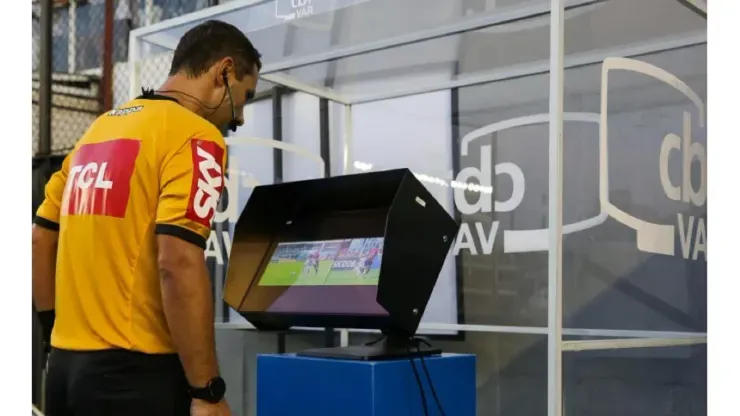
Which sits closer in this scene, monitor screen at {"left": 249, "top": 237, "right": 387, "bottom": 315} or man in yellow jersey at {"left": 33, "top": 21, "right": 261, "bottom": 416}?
man in yellow jersey at {"left": 33, "top": 21, "right": 261, "bottom": 416}

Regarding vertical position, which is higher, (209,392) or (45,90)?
(45,90)

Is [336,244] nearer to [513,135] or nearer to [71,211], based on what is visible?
[71,211]

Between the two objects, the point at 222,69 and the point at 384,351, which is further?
the point at 222,69

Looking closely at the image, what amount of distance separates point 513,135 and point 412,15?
0.73 m

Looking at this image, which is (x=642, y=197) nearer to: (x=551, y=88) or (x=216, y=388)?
(x=551, y=88)

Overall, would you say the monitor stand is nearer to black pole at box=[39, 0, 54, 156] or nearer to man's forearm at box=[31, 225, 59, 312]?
man's forearm at box=[31, 225, 59, 312]

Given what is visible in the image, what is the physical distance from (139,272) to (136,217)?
0.43ft

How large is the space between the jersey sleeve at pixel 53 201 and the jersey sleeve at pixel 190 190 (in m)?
0.45

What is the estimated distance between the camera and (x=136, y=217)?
6.00ft

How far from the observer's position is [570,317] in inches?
133

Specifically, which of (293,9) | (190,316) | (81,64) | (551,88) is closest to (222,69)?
(190,316)

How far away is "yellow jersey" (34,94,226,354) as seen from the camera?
5.93 ft

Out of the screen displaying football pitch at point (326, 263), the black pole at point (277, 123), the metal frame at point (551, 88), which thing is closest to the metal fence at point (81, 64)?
the black pole at point (277, 123)

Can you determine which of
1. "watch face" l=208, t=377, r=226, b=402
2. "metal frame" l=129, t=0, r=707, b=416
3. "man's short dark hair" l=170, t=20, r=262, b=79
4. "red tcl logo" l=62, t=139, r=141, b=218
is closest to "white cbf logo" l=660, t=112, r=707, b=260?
"metal frame" l=129, t=0, r=707, b=416
